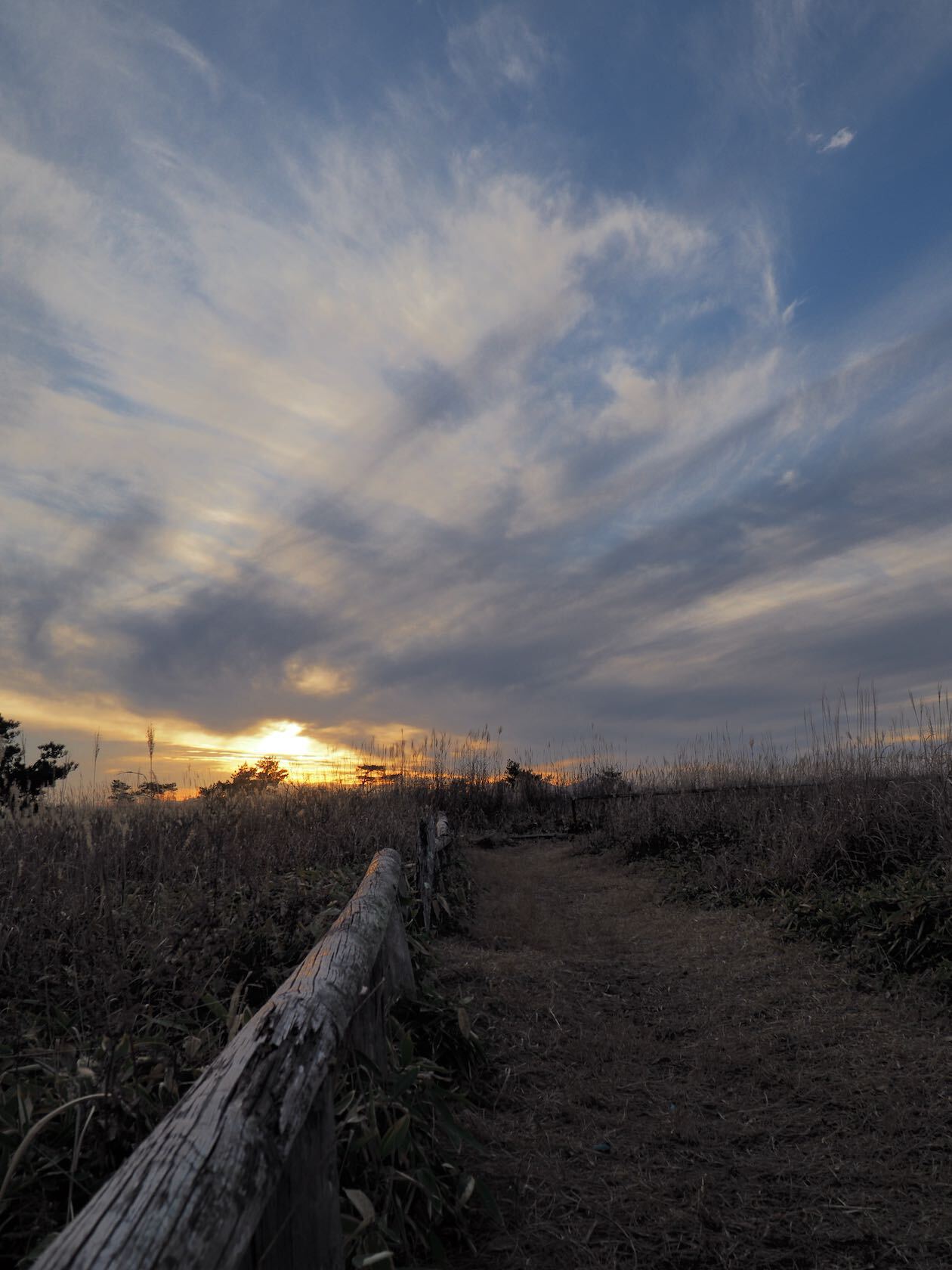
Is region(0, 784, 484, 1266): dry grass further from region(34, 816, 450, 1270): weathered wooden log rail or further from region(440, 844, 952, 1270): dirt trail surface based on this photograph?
region(440, 844, 952, 1270): dirt trail surface

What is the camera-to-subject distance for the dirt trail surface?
2.61 m

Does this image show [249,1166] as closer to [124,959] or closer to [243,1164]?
[243,1164]

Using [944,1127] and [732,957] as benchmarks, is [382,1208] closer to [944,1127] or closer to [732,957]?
[944,1127]

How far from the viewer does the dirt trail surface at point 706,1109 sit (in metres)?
2.61

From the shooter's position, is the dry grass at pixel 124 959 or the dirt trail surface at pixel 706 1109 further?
the dirt trail surface at pixel 706 1109

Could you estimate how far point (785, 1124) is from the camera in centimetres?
345

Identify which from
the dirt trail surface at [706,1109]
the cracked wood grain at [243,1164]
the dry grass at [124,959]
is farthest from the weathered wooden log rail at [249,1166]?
the dirt trail surface at [706,1109]

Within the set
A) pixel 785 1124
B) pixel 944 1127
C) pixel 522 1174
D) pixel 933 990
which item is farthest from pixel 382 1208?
pixel 933 990

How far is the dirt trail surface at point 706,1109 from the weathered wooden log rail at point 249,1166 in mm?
851

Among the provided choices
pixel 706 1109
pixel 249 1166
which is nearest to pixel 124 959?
pixel 249 1166

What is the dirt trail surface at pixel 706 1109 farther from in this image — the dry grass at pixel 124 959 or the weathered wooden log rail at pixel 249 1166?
the dry grass at pixel 124 959

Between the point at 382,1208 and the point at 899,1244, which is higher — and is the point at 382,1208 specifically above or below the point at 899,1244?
above

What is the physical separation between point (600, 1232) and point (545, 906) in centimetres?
599

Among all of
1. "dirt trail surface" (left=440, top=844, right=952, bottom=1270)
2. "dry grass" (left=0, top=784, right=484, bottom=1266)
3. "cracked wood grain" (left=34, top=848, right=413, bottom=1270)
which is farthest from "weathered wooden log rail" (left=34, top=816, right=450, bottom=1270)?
"dirt trail surface" (left=440, top=844, right=952, bottom=1270)
